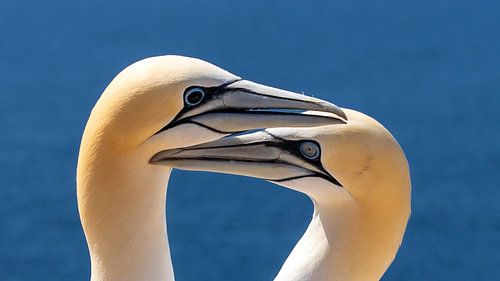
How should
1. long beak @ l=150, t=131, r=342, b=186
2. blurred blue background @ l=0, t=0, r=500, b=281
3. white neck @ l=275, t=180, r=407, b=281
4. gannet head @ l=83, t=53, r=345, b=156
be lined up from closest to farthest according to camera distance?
gannet head @ l=83, t=53, r=345, b=156
long beak @ l=150, t=131, r=342, b=186
white neck @ l=275, t=180, r=407, b=281
blurred blue background @ l=0, t=0, r=500, b=281

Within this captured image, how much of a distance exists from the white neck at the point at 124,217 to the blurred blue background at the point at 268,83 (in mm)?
5183

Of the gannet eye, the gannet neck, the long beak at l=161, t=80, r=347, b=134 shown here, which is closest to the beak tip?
the long beak at l=161, t=80, r=347, b=134

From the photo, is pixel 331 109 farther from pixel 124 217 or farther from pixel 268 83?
pixel 268 83

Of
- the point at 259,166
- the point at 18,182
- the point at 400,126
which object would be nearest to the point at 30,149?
the point at 18,182

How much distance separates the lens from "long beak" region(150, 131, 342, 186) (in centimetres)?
431

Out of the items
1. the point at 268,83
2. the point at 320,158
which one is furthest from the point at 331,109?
the point at 268,83

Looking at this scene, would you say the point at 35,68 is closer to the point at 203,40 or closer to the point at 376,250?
the point at 203,40

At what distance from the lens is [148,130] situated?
13.6ft

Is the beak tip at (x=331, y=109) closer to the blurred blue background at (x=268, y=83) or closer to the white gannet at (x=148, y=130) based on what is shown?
the white gannet at (x=148, y=130)

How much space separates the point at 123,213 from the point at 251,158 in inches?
18.8

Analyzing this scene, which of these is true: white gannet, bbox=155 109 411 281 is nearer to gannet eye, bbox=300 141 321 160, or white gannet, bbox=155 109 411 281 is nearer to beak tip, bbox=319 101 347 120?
gannet eye, bbox=300 141 321 160

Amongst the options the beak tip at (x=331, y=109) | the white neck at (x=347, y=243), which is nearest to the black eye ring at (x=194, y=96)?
the beak tip at (x=331, y=109)

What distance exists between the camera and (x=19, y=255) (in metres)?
10.2

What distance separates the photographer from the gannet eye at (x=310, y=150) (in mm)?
4504
